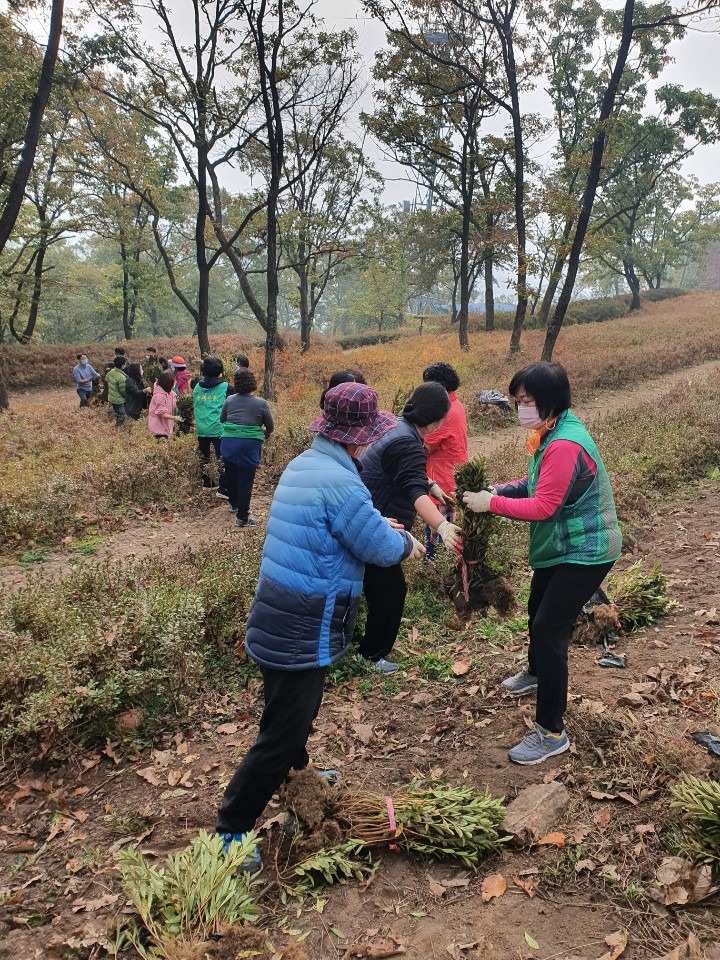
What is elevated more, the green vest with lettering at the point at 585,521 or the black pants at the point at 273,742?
the green vest with lettering at the point at 585,521

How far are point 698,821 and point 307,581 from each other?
6.66 ft

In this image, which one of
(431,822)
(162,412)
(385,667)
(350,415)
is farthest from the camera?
(162,412)

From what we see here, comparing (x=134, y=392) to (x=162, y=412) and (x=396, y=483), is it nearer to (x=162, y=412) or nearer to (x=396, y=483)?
(x=162, y=412)

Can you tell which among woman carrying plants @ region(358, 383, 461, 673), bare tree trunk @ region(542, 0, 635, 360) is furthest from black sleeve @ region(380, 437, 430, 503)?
bare tree trunk @ region(542, 0, 635, 360)

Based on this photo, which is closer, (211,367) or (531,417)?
(531,417)

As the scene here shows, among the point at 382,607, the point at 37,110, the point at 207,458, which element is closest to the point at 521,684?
the point at 382,607

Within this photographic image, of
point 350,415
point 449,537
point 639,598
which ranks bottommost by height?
point 639,598

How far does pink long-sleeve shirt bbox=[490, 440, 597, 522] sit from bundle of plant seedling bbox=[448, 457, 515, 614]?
1743 millimetres

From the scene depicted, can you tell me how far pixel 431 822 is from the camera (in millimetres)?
2715

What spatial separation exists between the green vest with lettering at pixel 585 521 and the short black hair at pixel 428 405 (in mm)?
1147

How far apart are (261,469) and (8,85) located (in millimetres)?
11799

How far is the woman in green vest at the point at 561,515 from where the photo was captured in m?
2.95

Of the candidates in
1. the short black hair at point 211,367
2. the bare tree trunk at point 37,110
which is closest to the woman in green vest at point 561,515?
the short black hair at point 211,367

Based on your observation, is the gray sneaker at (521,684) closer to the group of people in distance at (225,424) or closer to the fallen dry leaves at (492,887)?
the fallen dry leaves at (492,887)
